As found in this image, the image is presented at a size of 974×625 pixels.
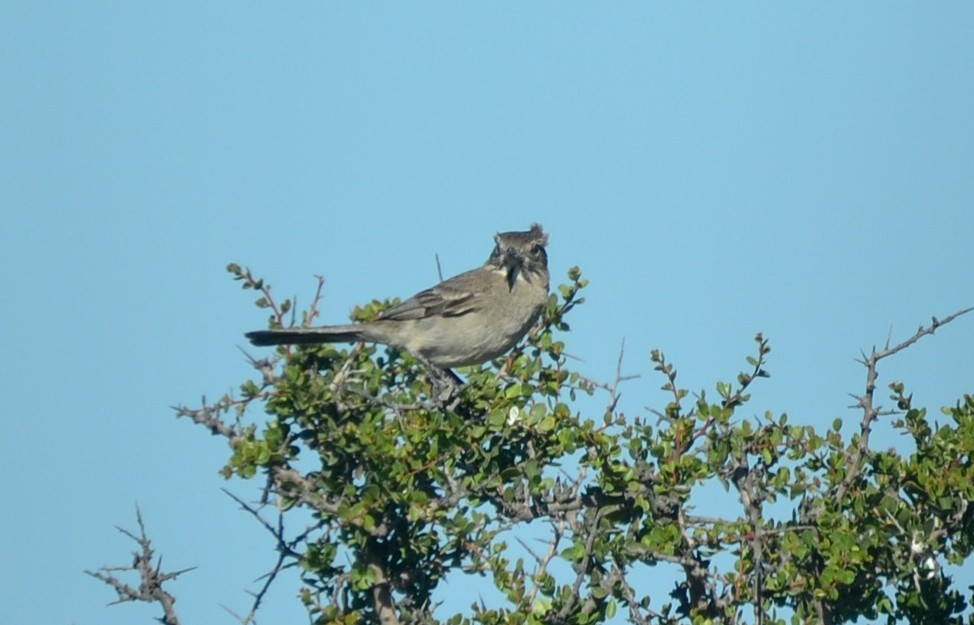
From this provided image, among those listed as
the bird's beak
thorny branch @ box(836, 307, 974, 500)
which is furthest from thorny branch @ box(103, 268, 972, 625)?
the bird's beak

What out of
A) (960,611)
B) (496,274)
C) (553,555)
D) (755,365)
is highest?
(496,274)

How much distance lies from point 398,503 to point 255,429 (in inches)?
31.5

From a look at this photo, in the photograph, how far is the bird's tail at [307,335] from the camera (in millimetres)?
7535

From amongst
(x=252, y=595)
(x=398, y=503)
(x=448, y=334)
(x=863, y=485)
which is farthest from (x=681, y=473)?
(x=448, y=334)

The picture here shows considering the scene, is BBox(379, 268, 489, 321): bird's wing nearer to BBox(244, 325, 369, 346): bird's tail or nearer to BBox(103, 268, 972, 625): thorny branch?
BBox(244, 325, 369, 346): bird's tail

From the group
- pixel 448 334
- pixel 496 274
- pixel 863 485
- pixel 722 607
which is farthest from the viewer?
pixel 496 274

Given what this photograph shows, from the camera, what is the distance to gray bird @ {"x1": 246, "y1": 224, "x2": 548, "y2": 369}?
29.9 feet

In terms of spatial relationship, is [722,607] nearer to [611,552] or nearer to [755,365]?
[611,552]

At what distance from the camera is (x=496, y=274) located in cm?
1010

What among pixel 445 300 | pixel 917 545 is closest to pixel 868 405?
pixel 917 545

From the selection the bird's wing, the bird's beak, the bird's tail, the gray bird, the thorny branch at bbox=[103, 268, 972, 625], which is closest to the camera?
the thorny branch at bbox=[103, 268, 972, 625]

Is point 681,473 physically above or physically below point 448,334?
below

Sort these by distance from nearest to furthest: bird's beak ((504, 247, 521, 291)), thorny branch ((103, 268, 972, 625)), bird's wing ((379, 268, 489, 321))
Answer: thorny branch ((103, 268, 972, 625))
bird's wing ((379, 268, 489, 321))
bird's beak ((504, 247, 521, 291))

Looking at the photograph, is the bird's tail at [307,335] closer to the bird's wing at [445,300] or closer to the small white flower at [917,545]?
the bird's wing at [445,300]
